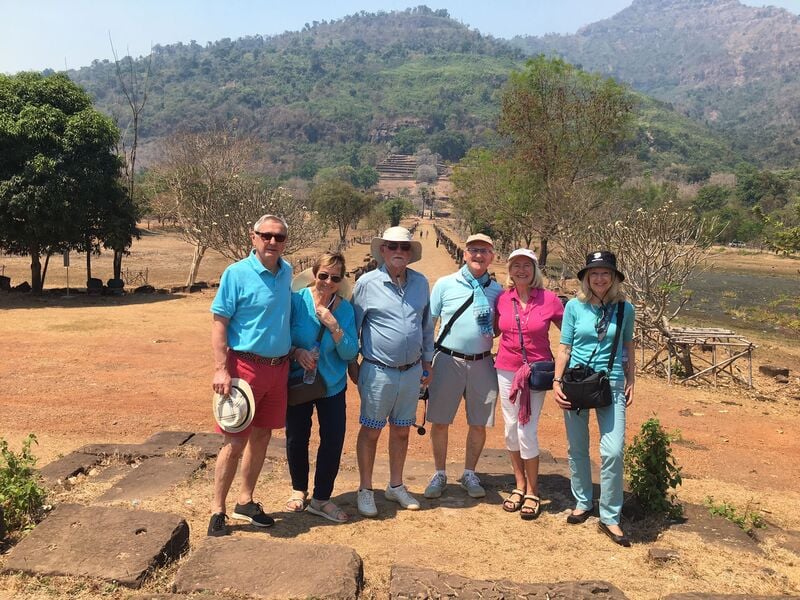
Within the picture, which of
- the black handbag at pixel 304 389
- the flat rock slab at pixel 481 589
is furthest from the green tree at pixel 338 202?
the flat rock slab at pixel 481 589

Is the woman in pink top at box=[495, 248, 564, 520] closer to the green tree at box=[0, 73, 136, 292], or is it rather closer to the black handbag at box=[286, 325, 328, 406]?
the black handbag at box=[286, 325, 328, 406]

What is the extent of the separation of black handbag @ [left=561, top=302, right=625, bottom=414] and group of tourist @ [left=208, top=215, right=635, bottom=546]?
0.08 ft

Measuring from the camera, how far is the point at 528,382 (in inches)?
156

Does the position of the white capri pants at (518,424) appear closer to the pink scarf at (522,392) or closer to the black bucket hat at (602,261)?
the pink scarf at (522,392)

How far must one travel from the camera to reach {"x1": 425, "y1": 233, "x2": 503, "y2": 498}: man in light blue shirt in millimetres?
4145

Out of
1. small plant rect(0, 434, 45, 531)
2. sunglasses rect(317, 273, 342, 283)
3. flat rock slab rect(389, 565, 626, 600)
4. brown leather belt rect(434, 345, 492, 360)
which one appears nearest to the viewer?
flat rock slab rect(389, 565, 626, 600)

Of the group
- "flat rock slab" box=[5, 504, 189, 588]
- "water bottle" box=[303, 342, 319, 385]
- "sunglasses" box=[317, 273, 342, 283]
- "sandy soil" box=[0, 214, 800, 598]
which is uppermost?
"sunglasses" box=[317, 273, 342, 283]

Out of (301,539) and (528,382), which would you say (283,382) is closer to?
(301,539)

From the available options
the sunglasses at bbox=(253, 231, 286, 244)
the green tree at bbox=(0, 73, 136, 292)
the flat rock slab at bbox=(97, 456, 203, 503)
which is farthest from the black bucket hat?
the green tree at bbox=(0, 73, 136, 292)

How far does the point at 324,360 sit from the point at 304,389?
7.9 inches

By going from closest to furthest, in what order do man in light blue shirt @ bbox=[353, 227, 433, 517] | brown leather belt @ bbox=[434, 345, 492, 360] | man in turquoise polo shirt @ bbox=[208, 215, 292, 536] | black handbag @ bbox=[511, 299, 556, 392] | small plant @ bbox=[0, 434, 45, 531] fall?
man in turquoise polo shirt @ bbox=[208, 215, 292, 536], small plant @ bbox=[0, 434, 45, 531], man in light blue shirt @ bbox=[353, 227, 433, 517], black handbag @ bbox=[511, 299, 556, 392], brown leather belt @ bbox=[434, 345, 492, 360]

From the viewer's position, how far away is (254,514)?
12.2ft

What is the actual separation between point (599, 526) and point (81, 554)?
2.83 meters

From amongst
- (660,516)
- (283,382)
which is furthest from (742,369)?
(283,382)
